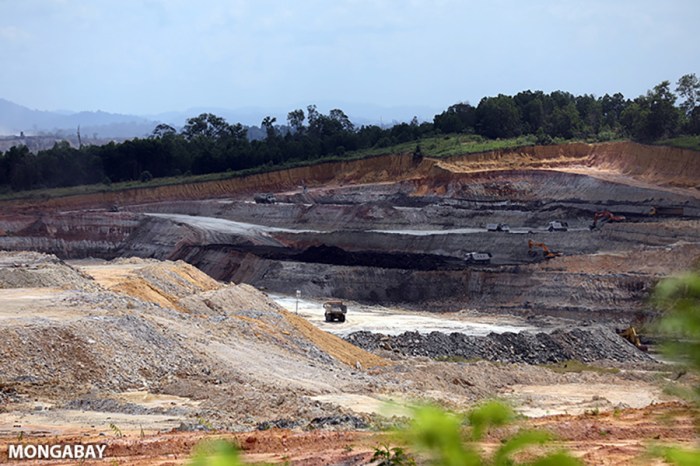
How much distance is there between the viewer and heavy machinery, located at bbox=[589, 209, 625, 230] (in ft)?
184

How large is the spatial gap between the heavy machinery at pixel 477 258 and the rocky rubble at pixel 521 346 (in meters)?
15.9

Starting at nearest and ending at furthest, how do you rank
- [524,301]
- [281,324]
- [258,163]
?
[281,324] < [524,301] < [258,163]

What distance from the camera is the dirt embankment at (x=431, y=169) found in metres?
66.8

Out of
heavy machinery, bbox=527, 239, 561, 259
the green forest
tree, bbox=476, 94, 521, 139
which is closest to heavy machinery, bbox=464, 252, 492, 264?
heavy machinery, bbox=527, 239, 561, 259

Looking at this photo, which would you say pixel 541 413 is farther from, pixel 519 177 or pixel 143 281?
pixel 519 177

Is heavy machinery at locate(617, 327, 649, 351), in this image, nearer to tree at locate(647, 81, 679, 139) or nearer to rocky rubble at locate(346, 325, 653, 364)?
rocky rubble at locate(346, 325, 653, 364)

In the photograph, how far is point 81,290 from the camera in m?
32.1

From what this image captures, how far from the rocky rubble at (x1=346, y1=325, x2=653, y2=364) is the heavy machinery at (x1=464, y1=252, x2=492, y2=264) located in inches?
628

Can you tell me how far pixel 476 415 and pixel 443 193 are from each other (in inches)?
2697

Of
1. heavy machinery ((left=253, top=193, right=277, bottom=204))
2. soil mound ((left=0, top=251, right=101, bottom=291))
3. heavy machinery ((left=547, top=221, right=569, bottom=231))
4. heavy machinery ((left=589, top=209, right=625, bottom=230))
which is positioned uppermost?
heavy machinery ((left=253, top=193, right=277, bottom=204))

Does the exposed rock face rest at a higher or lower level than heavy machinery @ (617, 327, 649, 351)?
higher

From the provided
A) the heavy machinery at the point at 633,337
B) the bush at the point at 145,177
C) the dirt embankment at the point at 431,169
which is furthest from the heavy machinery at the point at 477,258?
the bush at the point at 145,177

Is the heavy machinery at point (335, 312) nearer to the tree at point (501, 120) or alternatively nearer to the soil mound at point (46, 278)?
the soil mound at point (46, 278)

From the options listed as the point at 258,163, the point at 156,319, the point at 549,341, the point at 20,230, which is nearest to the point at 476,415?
the point at 156,319
